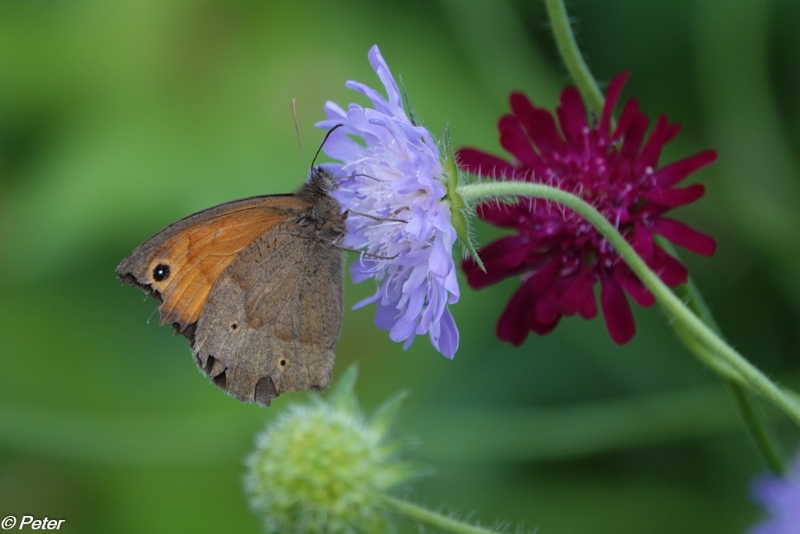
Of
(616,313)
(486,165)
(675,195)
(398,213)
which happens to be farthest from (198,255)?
(675,195)

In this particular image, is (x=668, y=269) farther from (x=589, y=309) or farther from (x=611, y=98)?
(x=611, y=98)

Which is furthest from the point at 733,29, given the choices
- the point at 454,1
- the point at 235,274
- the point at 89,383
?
the point at 89,383

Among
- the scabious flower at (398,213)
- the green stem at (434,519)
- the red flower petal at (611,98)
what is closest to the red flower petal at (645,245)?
the red flower petal at (611,98)

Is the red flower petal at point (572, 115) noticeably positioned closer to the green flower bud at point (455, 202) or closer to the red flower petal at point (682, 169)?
the red flower petal at point (682, 169)

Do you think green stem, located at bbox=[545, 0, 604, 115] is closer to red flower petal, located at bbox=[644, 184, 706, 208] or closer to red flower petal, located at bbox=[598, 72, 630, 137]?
red flower petal, located at bbox=[598, 72, 630, 137]

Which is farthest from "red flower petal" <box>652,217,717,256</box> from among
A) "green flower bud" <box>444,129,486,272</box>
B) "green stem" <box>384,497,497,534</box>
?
"green stem" <box>384,497,497,534</box>

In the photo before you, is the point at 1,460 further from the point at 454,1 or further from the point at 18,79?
the point at 454,1
